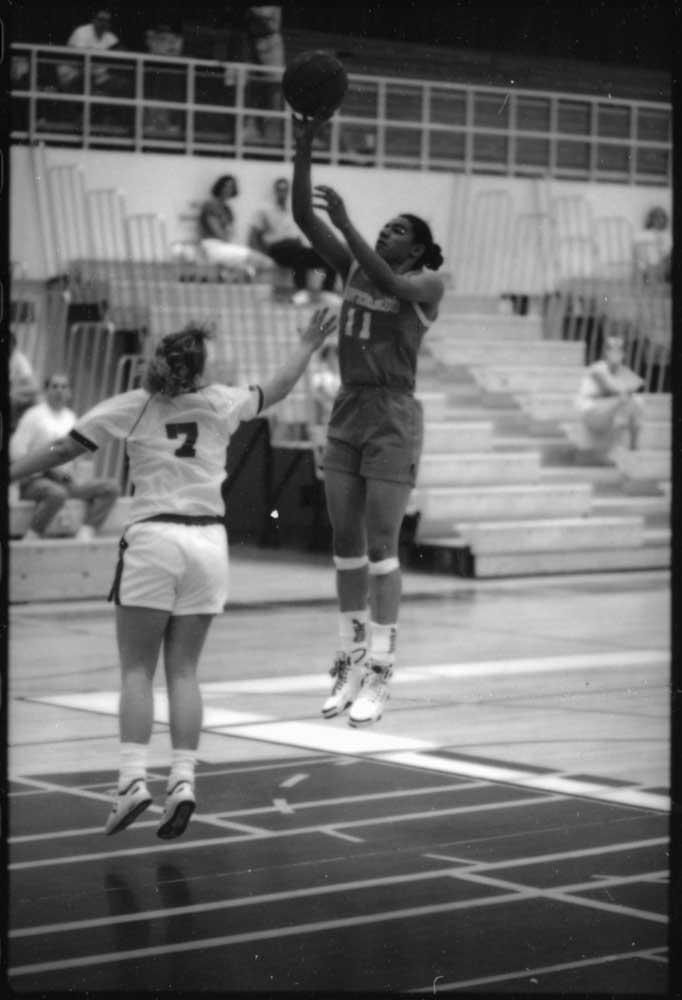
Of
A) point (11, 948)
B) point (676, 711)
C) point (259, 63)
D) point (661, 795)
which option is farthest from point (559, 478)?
point (676, 711)

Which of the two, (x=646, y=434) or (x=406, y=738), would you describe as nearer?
(x=406, y=738)

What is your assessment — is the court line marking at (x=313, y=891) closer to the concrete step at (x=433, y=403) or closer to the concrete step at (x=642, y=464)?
the concrete step at (x=433, y=403)

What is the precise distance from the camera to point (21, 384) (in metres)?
12.6

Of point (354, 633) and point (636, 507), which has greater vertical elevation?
point (354, 633)

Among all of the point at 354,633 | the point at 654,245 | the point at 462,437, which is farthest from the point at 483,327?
the point at 354,633

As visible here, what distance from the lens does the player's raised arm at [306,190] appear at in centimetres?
525

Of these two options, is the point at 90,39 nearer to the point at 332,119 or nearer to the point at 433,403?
the point at 332,119

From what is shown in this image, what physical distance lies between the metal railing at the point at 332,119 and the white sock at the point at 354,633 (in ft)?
5.79

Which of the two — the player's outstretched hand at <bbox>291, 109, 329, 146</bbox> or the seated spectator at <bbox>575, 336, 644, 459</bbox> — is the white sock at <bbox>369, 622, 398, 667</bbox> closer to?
the player's outstretched hand at <bbox>291, 109, 329, 146</bbox>

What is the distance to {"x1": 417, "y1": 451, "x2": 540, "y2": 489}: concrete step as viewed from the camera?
11.5 meters

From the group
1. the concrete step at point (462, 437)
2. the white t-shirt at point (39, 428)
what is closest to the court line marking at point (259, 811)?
the concrete step at point (462, 437)

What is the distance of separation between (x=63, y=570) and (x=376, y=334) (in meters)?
6.86

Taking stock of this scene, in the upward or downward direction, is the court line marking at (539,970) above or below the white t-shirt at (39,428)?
below

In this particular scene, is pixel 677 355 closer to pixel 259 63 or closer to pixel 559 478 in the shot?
pixel 259 63
